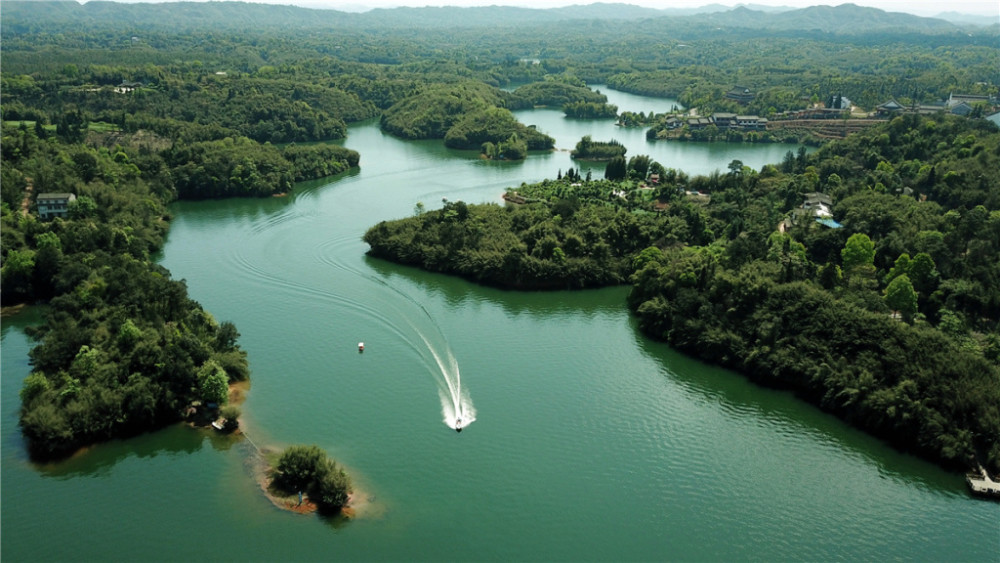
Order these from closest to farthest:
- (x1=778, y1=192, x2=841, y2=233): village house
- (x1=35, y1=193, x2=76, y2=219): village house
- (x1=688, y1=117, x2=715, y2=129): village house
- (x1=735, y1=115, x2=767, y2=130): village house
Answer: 1. (x1=35, y1=193, x2=76, y2=219): village house
2. (x1=778, y1=192, x2=841, y2=233): village house
3. (x1=688, y1=117, x2=715, y2=129): village house
4. (x1=735, y1=115, x2=767, y2=130): village house

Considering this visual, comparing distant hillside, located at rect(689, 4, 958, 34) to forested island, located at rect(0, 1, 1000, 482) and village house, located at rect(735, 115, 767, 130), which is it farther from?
forested island, located at rect(0, 1, 1000, 482)

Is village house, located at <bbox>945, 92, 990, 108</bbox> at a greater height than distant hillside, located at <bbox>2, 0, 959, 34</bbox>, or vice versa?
distant hillside, located at <bbox>2, 0, 959, 34</bbox>

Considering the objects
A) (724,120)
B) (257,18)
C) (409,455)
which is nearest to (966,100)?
(724,120)

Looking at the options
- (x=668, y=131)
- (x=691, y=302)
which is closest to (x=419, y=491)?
(x=691, y=302)

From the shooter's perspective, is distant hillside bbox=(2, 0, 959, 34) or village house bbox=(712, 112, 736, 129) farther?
distant hillside bbox=(2, 0, 959, 34)

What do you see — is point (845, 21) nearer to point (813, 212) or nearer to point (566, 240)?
point (813, 212)

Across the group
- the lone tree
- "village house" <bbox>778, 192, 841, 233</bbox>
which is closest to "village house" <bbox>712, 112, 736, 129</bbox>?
"village house" <bbox>778, 192, 841, 233</bbox>

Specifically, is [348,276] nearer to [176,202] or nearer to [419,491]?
[419,491]

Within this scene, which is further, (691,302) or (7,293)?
(7,293)
